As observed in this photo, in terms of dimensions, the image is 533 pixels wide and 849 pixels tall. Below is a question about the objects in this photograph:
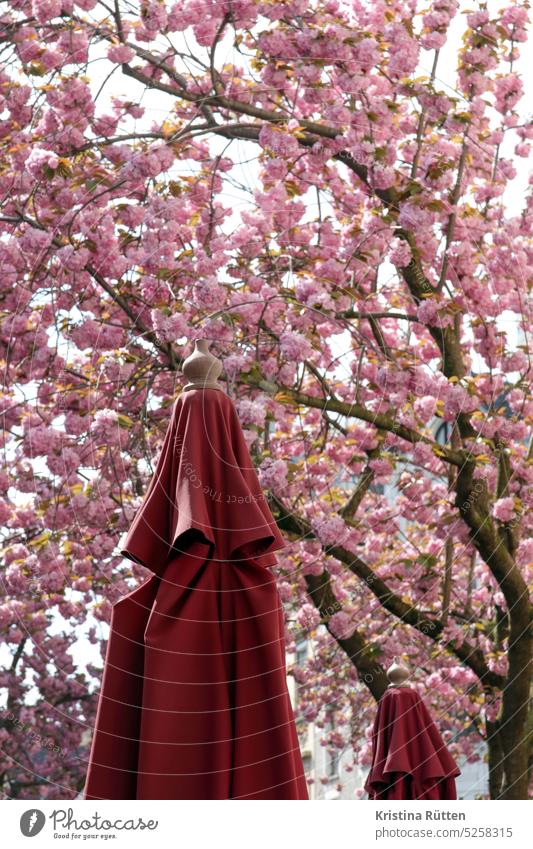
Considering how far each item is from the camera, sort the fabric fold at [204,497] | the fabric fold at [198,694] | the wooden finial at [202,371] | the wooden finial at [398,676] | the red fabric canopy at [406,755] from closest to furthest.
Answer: the fabric fold at [198,694], the fabric fold at [204,497], the wooden finial at [202,371], the red fabric canopy at [406,755], the wooden finial at [398,676]

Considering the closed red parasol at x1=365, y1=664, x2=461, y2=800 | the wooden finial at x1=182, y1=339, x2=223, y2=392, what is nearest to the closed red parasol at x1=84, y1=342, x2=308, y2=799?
the wooden finial at x1=182, y1=339, x2=223, y2=392

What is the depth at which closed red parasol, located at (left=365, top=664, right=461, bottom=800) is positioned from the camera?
6.61 meters

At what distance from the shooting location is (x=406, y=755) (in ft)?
21.7

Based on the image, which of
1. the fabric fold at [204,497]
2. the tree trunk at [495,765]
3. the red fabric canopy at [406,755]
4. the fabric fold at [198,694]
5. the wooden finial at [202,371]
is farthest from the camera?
the tree trunk at [495,765]

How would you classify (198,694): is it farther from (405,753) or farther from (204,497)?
(405,753)

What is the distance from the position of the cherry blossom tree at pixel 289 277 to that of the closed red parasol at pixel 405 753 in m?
1.69

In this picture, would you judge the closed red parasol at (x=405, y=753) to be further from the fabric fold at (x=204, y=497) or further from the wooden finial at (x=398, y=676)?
the fabric fold at (x=204, y=497)

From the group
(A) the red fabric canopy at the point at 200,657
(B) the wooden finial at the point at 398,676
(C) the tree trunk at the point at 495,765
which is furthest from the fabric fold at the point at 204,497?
(C) the tree trunk at the point at 495,765

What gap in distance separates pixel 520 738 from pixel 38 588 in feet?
14.3

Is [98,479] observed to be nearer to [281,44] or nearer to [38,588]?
[38,588]

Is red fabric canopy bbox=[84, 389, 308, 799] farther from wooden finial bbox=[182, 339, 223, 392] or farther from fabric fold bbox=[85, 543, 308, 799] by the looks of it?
wooden finial bbox=[182, 339, 223, 392]

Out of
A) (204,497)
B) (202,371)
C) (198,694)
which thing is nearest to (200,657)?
(198,694)

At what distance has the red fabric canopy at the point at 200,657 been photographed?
10.9 ft

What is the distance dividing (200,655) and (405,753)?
11.8 ft
